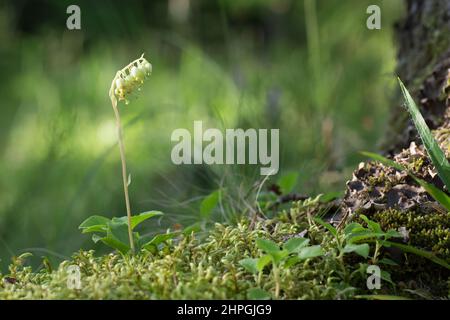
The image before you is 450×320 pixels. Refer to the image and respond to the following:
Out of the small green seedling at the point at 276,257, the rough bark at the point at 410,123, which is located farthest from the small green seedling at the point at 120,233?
the rough bark at the point at 410,123

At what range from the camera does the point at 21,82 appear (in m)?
4.68

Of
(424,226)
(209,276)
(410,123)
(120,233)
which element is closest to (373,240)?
(424,226)

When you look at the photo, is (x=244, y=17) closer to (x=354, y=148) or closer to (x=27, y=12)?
(x=27, y=12)

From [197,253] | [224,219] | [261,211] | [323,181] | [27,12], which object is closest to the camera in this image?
[197,253]

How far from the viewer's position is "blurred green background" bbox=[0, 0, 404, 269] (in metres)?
2.26

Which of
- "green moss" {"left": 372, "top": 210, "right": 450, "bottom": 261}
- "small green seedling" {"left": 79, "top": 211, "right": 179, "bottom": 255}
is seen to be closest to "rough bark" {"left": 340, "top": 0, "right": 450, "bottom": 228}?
"green moss" {"left": 372, "top": 210, "right": 450, "bottom": 261}

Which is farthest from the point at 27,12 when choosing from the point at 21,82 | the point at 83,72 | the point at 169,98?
the point at 169,98

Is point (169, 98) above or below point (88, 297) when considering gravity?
above

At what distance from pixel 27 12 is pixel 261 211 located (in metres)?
5.25

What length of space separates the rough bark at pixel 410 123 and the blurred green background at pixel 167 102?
4.8 inches

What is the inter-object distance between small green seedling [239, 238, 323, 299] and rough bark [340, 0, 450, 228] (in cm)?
20

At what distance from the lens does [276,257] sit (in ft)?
3.34

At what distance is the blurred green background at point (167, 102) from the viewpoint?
89.1 inches
